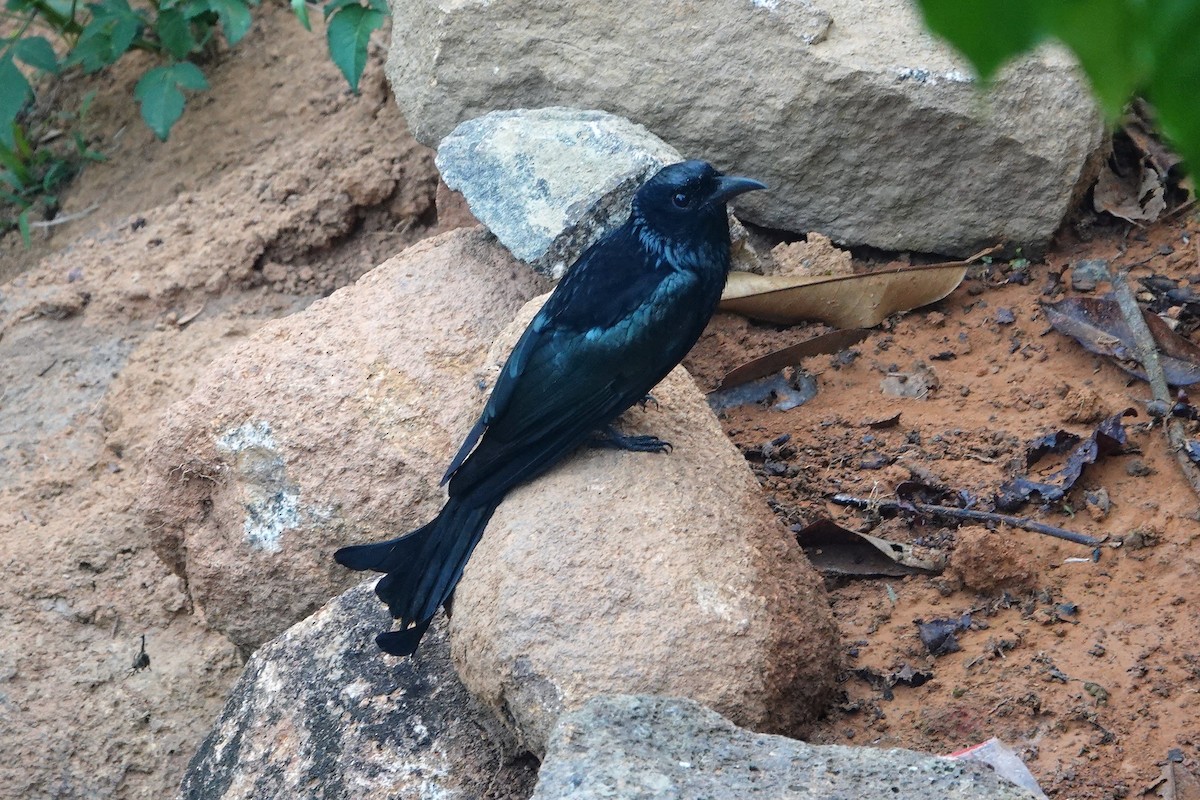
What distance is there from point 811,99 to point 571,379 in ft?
5.42

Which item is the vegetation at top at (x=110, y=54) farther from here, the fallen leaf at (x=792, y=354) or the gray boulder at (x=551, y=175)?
the fallen leaf at (x=792, y=354)

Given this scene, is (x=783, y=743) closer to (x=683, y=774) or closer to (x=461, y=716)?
(x=683, y=774)

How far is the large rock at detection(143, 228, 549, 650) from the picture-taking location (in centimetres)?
359

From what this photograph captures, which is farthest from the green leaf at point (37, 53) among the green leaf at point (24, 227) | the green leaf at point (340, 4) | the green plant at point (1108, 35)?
the green plant at point (1108, 35)

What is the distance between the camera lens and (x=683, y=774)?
2.31m

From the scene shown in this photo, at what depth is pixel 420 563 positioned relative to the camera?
10.4ft

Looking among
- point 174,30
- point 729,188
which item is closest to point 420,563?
point 729,188

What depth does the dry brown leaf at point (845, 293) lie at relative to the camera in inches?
173

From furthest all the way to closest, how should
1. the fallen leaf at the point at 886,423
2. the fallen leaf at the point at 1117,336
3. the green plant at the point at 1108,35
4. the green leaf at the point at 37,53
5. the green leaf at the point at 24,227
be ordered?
the green leaf at the point at 24,227 → the green leaf at the point at 37,53 → the fallen leaf at the point at 886,423 → the fallen leaf at the point at 1117,336 → the green plant at the point at 1108,35

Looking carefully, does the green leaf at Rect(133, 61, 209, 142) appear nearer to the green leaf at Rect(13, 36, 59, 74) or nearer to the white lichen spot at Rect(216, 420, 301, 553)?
the green leaf at Rect(13, 36, 59, 74)

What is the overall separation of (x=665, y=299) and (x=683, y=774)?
4.74 feet

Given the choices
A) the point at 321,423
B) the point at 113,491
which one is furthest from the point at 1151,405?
the point at 113,491

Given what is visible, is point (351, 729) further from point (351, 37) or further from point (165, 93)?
point (165, 93)

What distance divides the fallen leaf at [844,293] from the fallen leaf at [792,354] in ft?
0.25
